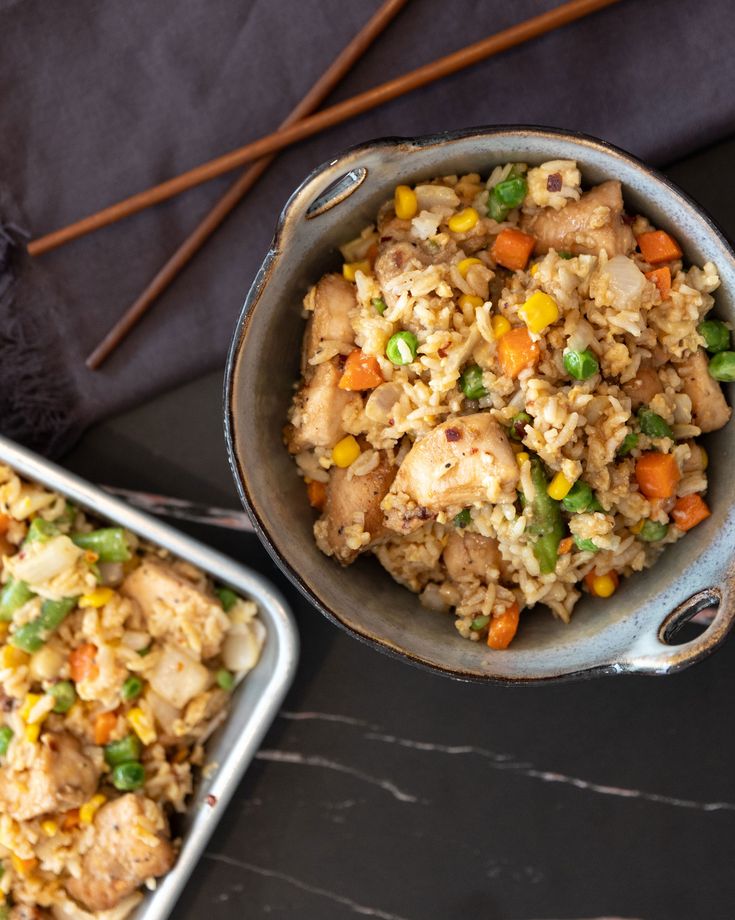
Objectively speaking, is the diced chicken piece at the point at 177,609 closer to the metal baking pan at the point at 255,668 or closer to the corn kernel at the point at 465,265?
the metal baking pan at the point at 255,668

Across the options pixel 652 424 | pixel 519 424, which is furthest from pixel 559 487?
pixel 652 424

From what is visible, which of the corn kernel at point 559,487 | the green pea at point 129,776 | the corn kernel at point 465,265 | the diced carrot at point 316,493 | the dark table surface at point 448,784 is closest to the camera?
the corn kernel at point 559,487

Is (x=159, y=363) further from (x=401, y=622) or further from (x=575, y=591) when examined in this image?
(x=575, y=591)

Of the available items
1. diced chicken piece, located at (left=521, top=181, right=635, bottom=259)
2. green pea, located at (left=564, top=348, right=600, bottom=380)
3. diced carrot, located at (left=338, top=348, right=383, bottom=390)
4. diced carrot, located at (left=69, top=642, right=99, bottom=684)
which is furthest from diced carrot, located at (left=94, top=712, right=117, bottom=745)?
diced chicken piece, located at (left=521, top=181, right=635, bottom=259)

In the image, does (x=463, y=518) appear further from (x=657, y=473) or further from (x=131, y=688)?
(x=131, y=688)

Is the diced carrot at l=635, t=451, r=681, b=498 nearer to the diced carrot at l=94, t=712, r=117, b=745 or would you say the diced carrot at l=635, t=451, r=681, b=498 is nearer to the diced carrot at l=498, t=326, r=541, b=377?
the diced carrot at l=498, t=326, r=541, b=377

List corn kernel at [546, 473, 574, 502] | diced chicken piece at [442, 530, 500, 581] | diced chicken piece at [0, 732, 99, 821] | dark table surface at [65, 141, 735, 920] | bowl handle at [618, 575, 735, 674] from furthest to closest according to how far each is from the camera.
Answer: dark table surface at [65, 141, 735, 920], diced chicken piece at [0, 732, 99, 821], diced chicken piece at [442, 530, 500, 581], corn kernel at [546, 473, 574, 502], bowl handle at [618, 575, 735, 674]

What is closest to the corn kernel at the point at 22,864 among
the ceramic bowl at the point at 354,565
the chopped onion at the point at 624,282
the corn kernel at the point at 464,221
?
the ceramic bowl at the point at 354,565
